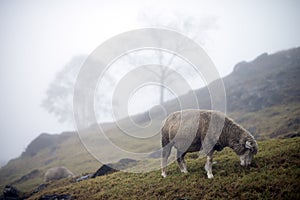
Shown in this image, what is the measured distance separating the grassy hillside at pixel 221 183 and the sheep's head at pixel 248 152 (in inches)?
14.7

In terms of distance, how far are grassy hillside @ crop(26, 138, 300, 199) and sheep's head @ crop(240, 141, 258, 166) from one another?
1.22ft

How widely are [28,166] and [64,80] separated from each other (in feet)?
104

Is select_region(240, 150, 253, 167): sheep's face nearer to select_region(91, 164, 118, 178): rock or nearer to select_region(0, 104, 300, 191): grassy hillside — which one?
select_region(91, 164, 118, 178): rock

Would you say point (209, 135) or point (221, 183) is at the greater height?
point (209, 135)

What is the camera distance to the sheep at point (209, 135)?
1134cm

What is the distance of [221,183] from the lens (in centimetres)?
1034

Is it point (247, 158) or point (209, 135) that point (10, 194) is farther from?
point (247, 158)

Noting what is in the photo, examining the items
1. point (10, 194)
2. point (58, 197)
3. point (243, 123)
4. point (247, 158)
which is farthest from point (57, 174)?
point (243, 123)

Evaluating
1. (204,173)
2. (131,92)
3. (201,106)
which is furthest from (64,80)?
(204,173)

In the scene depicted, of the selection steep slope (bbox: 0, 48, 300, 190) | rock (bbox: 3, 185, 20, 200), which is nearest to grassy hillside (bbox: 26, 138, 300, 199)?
rock (bbox: 3, 185, 20, 200)

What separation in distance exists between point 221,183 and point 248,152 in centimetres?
222

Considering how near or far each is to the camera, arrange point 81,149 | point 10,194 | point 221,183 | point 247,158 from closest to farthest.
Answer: point 221,183 → point 247,158 → point 10,194 → point 81,149

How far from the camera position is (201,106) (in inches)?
2094

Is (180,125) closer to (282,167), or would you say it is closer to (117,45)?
(282,167)
